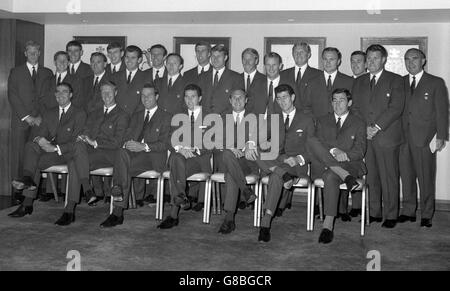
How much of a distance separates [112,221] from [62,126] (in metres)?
1.32

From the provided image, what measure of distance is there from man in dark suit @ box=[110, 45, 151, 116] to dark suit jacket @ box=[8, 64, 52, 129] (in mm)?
836

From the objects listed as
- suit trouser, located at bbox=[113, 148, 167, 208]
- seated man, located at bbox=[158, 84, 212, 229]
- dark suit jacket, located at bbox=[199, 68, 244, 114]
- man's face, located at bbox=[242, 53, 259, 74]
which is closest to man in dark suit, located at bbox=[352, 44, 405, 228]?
man's face, located at bbox=[242, 53, 259, 74]

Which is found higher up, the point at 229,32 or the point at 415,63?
the point at 229,32

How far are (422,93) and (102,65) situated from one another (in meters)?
3.44

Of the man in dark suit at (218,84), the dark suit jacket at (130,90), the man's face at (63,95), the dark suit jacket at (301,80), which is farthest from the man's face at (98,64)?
the dark suit jacket at (301,80)

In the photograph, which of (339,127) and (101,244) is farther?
(339,127)

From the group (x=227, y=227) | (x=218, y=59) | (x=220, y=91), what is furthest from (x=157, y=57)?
(x=227, y=227)

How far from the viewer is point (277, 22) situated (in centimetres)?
711

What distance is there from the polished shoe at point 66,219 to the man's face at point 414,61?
11.5ft

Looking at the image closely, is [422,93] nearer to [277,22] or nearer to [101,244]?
[277,22]

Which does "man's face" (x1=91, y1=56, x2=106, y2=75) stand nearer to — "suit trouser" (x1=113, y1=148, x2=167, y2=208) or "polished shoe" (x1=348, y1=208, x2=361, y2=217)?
"suit trouser" (x1=113, y1=148, x2=167, y2=208)

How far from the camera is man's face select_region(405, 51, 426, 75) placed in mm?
5785

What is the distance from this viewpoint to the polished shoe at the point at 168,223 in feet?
17.9
